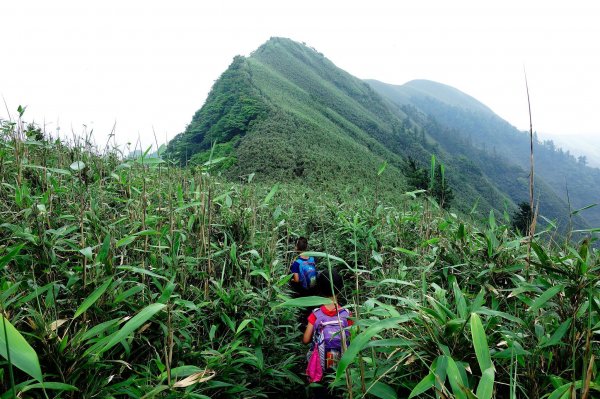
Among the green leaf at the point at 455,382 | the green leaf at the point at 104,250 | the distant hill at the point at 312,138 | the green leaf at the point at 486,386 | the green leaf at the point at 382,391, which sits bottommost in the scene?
→ the green leaf at the point at 382,391

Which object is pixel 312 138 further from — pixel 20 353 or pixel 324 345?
pixel 20 353

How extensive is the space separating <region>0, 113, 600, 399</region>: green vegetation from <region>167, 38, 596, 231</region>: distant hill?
63cm

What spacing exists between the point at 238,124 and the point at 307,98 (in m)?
21.3

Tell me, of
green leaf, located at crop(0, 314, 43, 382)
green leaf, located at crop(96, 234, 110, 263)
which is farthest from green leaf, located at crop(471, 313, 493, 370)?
green leaf, located at crop(96, 234, 110, 263)

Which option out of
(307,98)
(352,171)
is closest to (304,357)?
(352,171)

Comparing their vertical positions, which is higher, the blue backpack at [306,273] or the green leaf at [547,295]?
the green leaf at [547,295]

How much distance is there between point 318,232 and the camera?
18.2 feet

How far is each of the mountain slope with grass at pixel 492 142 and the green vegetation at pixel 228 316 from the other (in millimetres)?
83027

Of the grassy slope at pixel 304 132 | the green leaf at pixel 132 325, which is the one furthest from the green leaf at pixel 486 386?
the grassy slope at pixel 304 132

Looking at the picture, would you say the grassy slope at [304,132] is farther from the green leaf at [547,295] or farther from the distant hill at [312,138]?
the green leaf at [547,295]

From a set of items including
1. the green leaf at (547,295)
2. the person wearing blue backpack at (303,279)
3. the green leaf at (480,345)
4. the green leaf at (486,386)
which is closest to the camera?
the green leaf at (486,386)

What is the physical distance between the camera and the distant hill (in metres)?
26.2

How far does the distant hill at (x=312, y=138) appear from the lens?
86.1 ft

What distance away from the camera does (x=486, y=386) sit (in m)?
0.92
